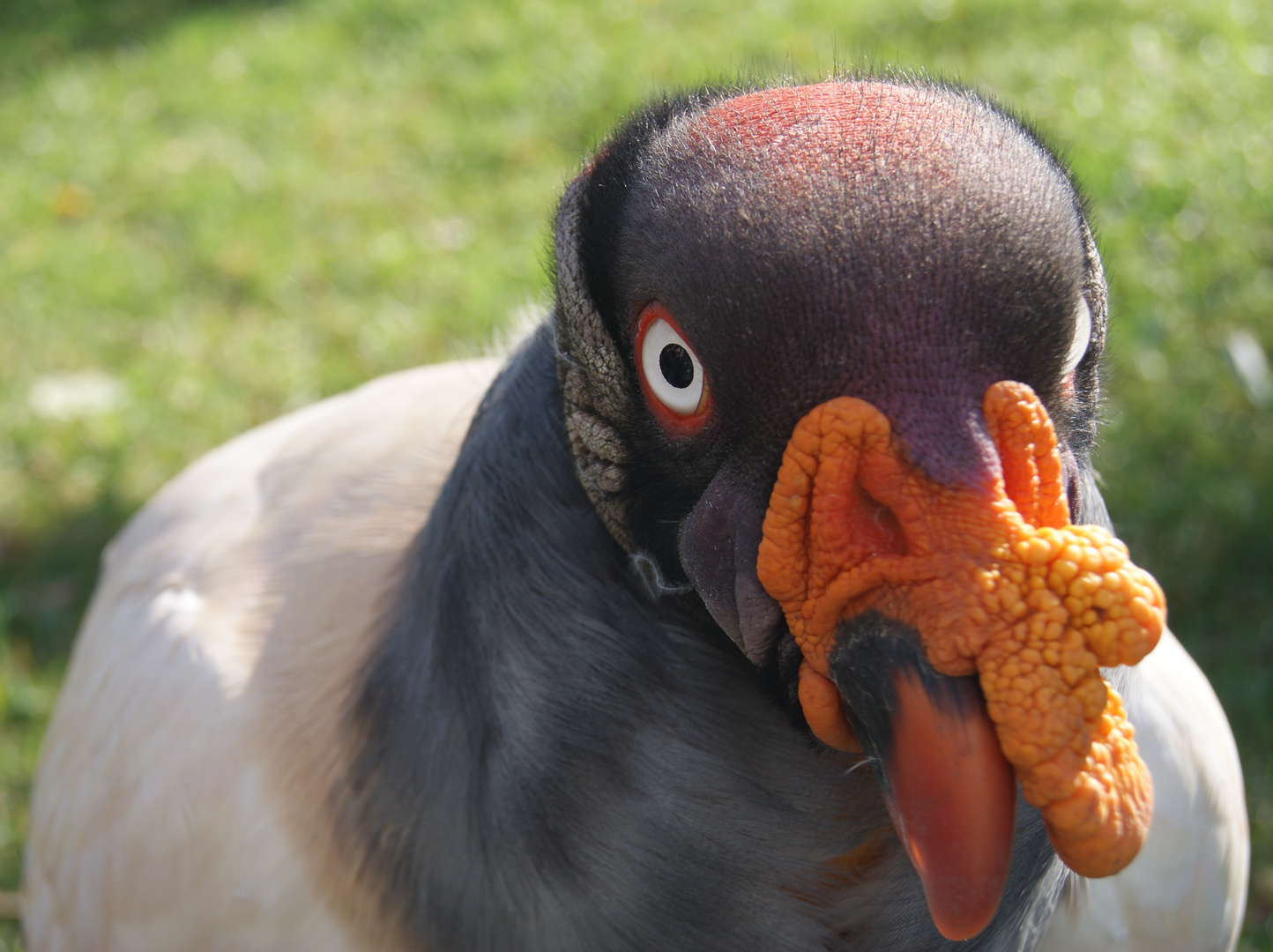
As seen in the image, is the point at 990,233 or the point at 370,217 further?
the point at 370,217

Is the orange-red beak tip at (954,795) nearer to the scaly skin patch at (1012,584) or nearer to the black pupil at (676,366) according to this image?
the scaly skin patch at (1012,584)

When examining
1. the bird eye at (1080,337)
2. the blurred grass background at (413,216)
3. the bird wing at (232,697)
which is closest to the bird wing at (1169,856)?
the bird eye at (1080,337)

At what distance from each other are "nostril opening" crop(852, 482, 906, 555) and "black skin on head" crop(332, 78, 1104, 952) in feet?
0.30

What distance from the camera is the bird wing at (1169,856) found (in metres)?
2.47

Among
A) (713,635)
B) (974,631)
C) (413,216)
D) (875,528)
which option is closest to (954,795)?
(974,631)

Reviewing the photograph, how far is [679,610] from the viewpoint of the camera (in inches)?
73.9

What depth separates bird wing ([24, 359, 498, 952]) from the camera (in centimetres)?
235

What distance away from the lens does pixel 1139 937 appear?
2502 mm

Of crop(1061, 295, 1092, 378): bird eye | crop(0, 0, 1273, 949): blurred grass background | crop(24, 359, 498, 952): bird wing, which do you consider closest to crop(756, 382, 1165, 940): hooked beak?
crop(1061, 295, 1092, 378): bird eye

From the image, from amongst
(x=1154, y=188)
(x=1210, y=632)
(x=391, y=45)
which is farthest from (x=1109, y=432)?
(x=391, y=45)

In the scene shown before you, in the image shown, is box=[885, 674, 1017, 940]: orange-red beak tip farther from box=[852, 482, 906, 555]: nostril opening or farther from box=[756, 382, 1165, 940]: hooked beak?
box=[852, 482, 906, 555]: nostril opening

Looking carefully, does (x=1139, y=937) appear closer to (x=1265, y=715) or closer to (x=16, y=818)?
(x=1265, y=715)

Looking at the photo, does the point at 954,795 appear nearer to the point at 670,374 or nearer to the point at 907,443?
the point at 907,443

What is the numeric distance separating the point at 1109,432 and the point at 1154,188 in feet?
5.90
